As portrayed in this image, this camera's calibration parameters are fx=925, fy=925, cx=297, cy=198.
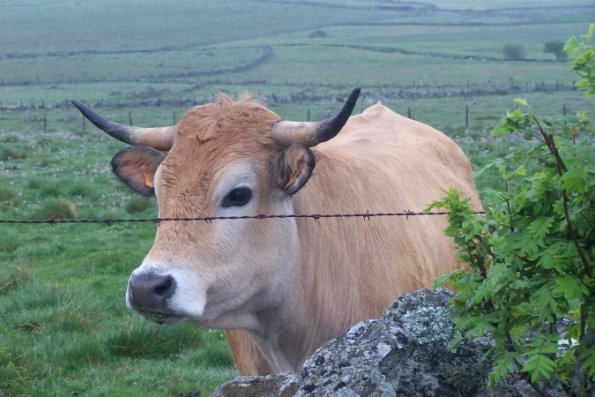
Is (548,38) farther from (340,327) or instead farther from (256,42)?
(340,327)

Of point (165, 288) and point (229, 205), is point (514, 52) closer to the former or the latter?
point (229, 205)

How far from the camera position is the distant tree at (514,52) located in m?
81.1

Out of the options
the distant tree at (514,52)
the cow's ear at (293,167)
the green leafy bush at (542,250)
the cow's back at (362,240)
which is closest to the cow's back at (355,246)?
the cow's back at (362,240)

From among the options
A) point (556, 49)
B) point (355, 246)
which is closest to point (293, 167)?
point (355, 246)

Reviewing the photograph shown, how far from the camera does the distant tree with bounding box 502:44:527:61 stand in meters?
81.1

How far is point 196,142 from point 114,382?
2.52 meters

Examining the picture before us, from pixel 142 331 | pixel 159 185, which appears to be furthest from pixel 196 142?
pixel 142 331

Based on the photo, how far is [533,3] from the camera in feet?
510

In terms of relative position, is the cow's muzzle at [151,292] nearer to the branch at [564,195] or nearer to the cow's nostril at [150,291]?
the cow's nostril at [150,291]

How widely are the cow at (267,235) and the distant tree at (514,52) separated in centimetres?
7766

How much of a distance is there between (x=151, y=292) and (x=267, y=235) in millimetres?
919

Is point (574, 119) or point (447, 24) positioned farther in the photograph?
point (447, 24)

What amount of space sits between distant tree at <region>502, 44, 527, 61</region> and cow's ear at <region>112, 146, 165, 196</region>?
7788 cm

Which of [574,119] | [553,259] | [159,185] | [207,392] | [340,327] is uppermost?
[574,119]
